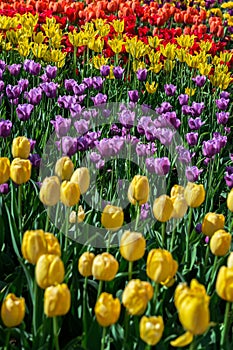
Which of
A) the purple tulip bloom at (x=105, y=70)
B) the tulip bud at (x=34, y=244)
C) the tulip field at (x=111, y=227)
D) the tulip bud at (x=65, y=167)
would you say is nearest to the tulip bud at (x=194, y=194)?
the tulip field at (x=111, y=227)

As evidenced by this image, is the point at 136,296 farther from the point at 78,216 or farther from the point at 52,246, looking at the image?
the point at 78,216

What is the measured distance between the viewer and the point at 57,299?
152 cm

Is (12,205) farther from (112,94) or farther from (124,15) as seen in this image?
(124,15)

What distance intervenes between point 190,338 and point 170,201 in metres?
0.55

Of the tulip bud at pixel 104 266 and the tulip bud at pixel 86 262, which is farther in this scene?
the tulip bud at pixel 86 262

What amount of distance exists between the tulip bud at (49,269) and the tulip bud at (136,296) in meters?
0.17

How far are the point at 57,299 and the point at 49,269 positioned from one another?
94mm

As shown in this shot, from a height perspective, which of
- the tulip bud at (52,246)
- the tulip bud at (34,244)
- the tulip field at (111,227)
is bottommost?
the tulip field at (111,227)

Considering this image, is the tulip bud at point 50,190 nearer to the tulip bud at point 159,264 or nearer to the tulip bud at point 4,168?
the tulip bud at point 4,168

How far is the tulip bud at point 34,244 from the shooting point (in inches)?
66.1

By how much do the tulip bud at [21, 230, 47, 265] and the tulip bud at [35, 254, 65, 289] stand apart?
9 centimetres

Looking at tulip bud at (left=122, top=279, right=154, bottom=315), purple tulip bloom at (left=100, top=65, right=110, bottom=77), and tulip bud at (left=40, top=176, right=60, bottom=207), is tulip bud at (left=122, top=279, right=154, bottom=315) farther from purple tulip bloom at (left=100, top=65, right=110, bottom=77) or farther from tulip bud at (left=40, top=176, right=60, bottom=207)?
purple tulip bloom at (left=100, top=65, right=110, bottom=77)

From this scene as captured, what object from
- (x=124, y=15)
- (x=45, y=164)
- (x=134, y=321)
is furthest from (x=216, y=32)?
(x=134, y=321)

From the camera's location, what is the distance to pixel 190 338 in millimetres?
1594
